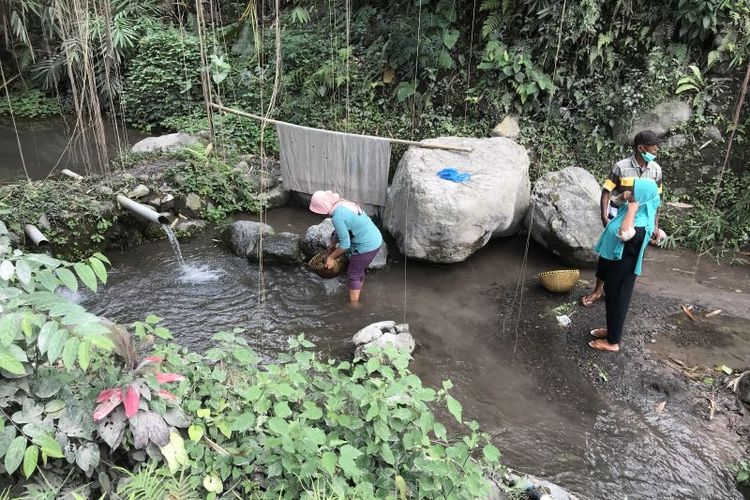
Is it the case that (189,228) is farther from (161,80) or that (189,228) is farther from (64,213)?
(161,80)

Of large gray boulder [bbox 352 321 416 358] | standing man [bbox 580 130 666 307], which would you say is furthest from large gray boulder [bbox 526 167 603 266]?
large gray boulder [bbox 352 321 416 358]

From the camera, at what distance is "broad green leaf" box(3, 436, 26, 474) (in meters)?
1.71

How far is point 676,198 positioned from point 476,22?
408 cm

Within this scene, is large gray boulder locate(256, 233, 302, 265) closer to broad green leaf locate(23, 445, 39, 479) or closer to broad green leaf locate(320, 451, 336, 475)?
broad green leaf locate(320, 451, 336, 475)

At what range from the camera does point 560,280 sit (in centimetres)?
534

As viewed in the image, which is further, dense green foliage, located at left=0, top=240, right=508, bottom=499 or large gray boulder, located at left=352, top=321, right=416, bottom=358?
large gray boulder, located at left=352, top=321, right=416, bottom=358

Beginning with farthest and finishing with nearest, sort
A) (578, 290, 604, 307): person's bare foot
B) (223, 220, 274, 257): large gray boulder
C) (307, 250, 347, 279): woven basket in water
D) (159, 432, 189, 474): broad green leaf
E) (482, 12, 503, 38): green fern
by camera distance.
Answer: (482, 12, 503, 38): green fern, (223, 220, 274, 257): large gray boulder, (307, 250, 347, 279): woven basket in water, (578, 290, 604, 307): person's bare foot, (159, 432, 189, 474): broad green leaf

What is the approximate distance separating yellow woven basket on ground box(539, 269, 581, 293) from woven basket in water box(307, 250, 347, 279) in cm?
220

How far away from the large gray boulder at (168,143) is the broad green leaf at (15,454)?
6.76m

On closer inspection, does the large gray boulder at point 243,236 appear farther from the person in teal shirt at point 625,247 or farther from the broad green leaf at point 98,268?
the broad green leaf at point 98,268

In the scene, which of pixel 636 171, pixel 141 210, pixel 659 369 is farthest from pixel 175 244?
pixel 659 369

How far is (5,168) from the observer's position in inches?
323

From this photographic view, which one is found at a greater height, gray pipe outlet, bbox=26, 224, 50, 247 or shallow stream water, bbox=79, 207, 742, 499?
gray pipe outlet, bbox=26, 224, 50, 247

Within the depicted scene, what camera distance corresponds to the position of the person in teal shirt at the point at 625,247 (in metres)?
4.06
